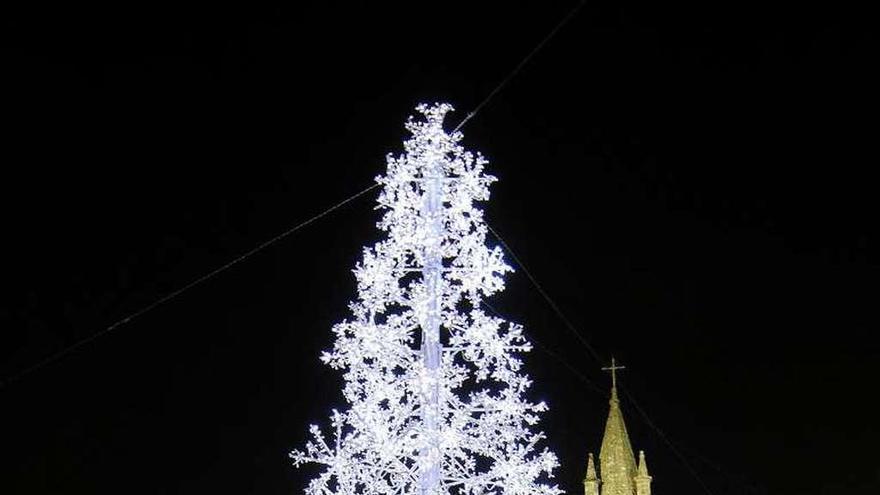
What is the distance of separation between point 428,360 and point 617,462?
26.8 metres

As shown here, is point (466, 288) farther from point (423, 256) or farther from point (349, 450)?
point (349, 450)

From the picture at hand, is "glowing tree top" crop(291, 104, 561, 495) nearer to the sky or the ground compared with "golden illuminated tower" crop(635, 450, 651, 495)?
nearer to the ground

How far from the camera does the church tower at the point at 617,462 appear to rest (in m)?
36.0

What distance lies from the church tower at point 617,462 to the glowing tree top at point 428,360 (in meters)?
25.7

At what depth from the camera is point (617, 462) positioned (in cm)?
3609

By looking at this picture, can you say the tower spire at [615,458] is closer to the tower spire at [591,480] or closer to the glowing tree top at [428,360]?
the tower spire at [591,480]

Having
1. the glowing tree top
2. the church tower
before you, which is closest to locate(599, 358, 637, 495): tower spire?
the church tower

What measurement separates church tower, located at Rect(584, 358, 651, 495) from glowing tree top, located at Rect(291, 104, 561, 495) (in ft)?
84.3

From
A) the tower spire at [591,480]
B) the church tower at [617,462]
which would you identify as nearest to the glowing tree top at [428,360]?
the church tower at [617,462]

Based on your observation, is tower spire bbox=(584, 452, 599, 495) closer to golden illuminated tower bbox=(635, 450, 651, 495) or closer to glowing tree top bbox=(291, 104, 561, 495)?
golden illuminated tower bbox=(635, 450, 651, 495)

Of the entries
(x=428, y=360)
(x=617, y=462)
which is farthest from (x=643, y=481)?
(x=428, y=360)

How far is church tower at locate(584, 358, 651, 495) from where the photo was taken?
36.0m

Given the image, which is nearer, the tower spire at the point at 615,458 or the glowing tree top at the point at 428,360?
the glowing tree top at the point at 428,360

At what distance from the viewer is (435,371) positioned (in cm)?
1031
